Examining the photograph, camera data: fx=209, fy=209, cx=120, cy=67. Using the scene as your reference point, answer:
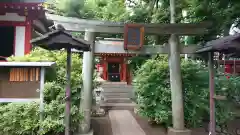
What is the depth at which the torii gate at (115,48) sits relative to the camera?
21.4 ft

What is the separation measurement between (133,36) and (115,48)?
72cm

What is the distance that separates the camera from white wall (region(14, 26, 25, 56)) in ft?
Result: 24.0

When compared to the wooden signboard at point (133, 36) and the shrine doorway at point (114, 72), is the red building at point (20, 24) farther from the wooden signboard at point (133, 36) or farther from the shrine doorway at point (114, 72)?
the shrine doorway at point (114, 72)

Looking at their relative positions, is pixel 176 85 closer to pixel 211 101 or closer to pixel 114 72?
pixel 211 101

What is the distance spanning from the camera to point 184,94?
7543 millimetres

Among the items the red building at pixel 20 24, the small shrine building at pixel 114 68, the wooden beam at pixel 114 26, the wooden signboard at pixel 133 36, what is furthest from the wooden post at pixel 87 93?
the small shrine building at pixel 114 68

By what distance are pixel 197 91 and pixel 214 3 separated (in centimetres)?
336

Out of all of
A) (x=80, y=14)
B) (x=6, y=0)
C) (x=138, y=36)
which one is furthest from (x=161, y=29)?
(x=80, y=14)

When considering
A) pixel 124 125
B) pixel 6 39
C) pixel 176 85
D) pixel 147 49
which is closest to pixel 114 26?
pixel 147 49

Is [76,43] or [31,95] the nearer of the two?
[76,43]

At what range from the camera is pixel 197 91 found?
25.1 ft

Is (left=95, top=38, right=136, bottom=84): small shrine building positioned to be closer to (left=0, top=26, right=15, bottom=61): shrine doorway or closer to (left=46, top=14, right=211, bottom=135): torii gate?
(left=0, top=26, right=15, bottom=61): shrine doorway

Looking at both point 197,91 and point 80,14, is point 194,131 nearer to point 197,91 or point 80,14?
point 197,91

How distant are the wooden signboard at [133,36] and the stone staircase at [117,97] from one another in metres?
6.46
